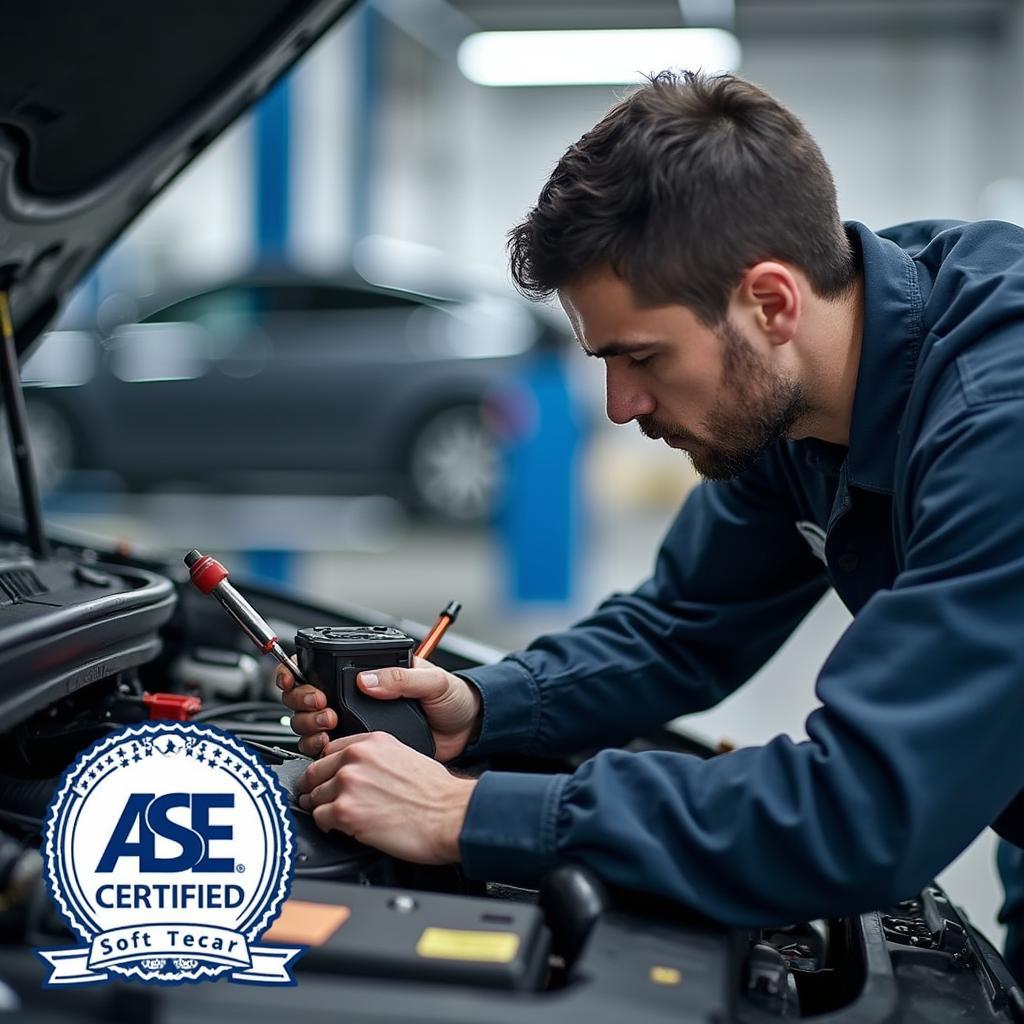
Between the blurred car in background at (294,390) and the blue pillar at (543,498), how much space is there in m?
0.97

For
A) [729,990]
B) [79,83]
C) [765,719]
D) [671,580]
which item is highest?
[79,83]

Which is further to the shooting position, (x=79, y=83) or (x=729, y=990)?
Answer: (x=79, y=83)

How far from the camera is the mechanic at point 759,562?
811mm

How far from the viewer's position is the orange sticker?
725 millimetres

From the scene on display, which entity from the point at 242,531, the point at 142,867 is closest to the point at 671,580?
the point at 142,867

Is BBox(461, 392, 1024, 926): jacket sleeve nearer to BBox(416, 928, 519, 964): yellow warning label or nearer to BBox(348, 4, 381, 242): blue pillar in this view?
BBox(416, 928, 519, 964): yellow warning label

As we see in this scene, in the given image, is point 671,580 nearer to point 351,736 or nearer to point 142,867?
point 351,736

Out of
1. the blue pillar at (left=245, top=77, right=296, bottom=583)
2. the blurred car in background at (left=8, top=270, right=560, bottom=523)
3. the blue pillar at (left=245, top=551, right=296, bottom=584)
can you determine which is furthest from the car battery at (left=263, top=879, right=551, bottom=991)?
the blurred car in background at (left=8, top=270, right=560, bottom=523)

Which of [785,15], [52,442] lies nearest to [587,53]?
[785,15]

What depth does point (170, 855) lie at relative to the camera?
2.57 feet

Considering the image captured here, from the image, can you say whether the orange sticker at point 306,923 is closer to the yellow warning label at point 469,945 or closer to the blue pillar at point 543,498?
the yellow warning label at point 469,945

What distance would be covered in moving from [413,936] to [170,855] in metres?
0.17

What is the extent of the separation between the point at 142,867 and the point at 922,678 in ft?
1.71

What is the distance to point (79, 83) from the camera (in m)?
1.22
